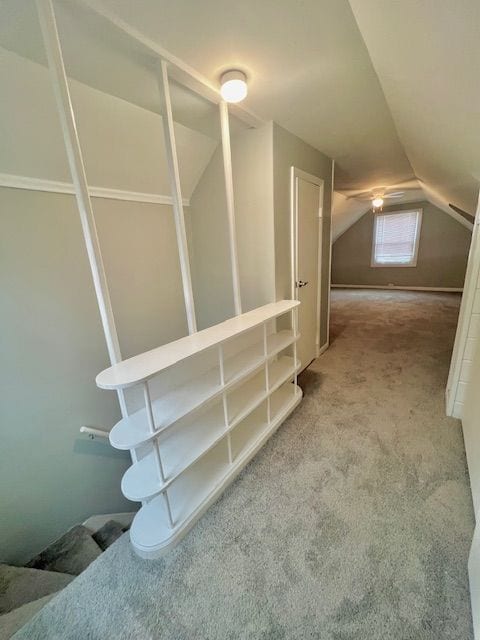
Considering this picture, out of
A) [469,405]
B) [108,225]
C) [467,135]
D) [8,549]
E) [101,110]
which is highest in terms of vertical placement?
[101,110]

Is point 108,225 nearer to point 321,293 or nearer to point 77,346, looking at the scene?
point 77,346

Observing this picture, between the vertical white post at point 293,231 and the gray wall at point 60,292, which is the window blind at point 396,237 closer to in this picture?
the vertical white post at point 293,231

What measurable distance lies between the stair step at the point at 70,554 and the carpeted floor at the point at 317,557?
0.82 m

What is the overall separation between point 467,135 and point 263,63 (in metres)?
1.27

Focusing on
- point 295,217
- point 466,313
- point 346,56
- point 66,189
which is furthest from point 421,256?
point 66,189

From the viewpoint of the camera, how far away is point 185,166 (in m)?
2.22

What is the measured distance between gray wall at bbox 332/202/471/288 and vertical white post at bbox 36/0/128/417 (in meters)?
7.34

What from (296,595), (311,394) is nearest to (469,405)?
(311,394)

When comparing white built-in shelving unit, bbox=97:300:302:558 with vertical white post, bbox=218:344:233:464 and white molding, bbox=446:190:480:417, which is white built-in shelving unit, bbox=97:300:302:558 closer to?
vertical white post, bbox=218:344:233:464

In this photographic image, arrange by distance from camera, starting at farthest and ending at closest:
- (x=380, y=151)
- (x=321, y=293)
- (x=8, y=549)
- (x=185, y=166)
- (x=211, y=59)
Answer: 1. (x=321, y=293)
2. (x=380, y=151)
3. (x=185, y=166)
4. (x=8, y=549)
5. (x=211, y=59)

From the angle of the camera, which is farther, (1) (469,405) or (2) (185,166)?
(2) (185,166)

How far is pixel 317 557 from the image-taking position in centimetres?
116

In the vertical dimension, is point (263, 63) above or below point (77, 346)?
above

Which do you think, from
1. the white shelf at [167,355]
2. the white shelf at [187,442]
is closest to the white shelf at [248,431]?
the white shelf at [187,442]
